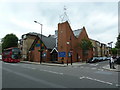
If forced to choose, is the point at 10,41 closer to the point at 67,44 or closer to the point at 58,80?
the point at 67,44

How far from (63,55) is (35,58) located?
44.0 ft

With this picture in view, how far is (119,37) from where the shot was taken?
93.8 feet

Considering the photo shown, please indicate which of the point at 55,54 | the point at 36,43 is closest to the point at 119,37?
the point at 55,54

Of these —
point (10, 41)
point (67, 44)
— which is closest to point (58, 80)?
point (67, 44)

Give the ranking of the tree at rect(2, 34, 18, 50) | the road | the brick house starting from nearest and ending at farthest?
the road, the brick house, the tree at rect(2, 34, 18, 50)

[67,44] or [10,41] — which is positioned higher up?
[10,41]

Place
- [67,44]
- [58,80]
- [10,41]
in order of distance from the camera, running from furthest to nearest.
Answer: [10,41] < [67,44] < [58,80]

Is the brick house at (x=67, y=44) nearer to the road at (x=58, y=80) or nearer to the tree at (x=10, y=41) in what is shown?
the road at (x=58, y=80)

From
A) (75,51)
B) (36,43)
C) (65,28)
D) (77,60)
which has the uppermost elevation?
(65,28)

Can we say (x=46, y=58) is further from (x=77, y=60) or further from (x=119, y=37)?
(x=119, y=37)

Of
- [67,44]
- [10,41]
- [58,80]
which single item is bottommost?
[58,80]

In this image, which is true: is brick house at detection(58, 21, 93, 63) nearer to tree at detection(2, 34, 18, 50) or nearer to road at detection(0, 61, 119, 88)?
road at detection(0, 61, 119, 88)

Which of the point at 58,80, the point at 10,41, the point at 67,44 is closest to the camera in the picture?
the point at 58,80

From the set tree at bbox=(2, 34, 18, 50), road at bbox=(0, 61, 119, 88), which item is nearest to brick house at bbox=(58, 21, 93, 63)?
road at bbox=(0, 61, 119, 88)
